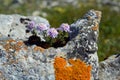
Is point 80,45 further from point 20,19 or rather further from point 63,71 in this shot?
point 20,19

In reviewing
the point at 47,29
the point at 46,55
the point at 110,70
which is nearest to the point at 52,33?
the point at 47,29

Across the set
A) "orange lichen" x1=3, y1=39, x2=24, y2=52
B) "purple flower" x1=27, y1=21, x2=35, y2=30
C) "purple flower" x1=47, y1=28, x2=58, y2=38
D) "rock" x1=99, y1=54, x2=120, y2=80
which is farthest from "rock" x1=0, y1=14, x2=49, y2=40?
"rock" x1=99, y1=54, x2=120, y2=80

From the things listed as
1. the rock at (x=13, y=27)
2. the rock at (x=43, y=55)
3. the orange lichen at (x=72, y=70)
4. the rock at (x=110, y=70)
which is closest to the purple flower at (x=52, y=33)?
the rock at (x=43, y=55)

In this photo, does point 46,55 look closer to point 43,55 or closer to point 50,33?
point 43,55

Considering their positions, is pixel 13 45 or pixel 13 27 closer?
pixel 13 45

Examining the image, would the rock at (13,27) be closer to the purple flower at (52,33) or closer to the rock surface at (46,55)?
the rock surface at (46,55)

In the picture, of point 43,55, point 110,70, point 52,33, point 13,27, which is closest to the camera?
point 43,55

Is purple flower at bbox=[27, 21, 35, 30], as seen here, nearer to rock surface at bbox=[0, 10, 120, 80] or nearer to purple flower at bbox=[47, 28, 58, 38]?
rock surface at bbox=[0, 10, 120, 80]
